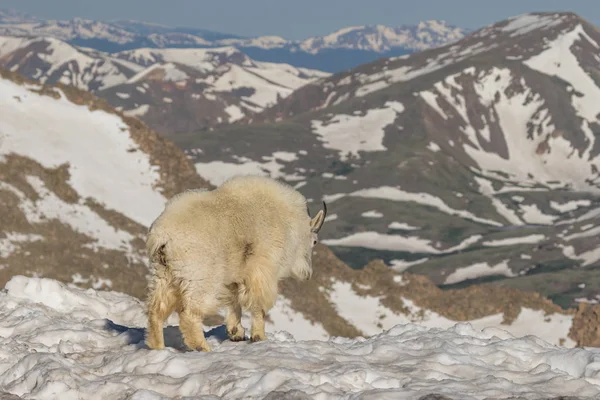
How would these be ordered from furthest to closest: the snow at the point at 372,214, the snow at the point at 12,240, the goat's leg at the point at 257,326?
the snow at the point at 372,214, the snow at the point at 12,240, the goat's leg at the point at 257,326

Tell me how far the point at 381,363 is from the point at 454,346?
1789mm

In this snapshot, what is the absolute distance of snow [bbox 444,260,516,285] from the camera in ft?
433

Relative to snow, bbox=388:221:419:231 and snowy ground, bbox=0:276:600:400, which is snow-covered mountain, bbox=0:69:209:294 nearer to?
snowy ground, bbox=0:276:600:400

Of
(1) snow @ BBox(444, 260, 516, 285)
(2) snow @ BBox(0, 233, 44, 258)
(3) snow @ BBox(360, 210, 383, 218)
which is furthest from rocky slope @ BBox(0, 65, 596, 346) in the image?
(3) snow @ BBox(360, 210, 383, 218)

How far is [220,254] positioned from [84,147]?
38.9 meters

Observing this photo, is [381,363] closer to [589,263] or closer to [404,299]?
[404,299]

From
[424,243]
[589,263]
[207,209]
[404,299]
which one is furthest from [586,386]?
[424,243]

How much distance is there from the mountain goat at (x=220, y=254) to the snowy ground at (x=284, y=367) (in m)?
0.68

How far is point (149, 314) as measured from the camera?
497 inches

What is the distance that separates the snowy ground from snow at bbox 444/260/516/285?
393ft

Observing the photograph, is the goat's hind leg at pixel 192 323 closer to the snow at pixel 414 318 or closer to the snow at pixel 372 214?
the snow at pixel 414 318

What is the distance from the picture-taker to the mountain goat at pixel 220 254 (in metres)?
12.4

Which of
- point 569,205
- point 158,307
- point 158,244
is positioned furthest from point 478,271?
point 158,244

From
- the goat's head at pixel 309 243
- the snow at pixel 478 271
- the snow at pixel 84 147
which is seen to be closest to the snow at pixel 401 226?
the snow at pixel 478 271
